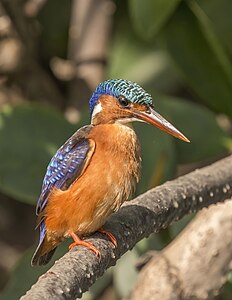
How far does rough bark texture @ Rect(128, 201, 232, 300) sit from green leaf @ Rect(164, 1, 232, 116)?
2.40ft

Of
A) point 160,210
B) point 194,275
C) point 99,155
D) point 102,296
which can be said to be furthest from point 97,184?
point 102,296

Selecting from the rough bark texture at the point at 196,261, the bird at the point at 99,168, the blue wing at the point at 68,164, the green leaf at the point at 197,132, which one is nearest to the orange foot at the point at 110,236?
the bird at the point at 99,168

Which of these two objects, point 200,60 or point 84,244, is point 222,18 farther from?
point 84,244

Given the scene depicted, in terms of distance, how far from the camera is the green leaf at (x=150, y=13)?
347 centimetres

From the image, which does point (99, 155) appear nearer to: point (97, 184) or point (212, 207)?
point (97, 184)

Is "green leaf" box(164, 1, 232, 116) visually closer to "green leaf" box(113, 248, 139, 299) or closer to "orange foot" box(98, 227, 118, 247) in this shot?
"green leaf" box(113, 248, 139, 299)

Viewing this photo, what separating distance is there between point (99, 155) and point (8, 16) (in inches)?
65.6

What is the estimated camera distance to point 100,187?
2.45 m

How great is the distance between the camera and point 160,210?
264 centimetres

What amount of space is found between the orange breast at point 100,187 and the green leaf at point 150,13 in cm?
100

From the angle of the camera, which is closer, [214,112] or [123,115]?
[123,115]

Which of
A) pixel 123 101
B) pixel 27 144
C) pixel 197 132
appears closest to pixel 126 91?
pixel 123 101

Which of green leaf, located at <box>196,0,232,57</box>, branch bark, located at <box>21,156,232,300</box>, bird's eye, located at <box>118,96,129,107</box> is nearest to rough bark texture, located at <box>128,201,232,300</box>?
branch bark, located at <box>21,156,232,300</box>

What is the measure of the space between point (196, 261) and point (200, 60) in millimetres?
981
